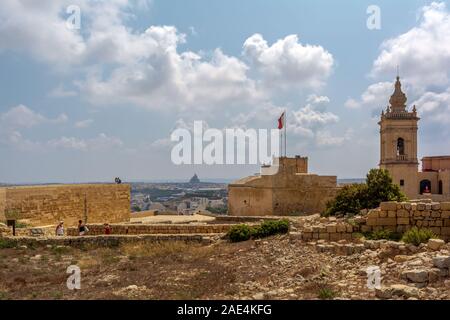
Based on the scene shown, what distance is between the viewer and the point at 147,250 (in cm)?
1248

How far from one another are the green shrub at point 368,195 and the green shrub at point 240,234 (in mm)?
3520

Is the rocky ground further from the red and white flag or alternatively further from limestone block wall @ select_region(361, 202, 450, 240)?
the red and white flag

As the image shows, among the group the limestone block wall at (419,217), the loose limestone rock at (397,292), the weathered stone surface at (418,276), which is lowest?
the loose limestone rock at (397,292)

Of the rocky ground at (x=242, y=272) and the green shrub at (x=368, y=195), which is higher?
the green shrub at (x=368, y=195)

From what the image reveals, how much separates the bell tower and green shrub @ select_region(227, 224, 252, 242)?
33963mm

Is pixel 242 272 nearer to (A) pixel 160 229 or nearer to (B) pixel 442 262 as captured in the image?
(B) pixel 442 262

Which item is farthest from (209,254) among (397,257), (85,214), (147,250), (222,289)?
(85,214)

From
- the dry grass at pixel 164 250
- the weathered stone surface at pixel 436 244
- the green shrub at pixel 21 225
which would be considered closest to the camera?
the weathered stone surface at pixel 436 244

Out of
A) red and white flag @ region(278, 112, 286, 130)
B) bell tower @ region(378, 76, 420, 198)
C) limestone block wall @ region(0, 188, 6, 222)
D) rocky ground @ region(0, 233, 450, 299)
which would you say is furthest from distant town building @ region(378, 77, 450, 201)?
limestone block wall @ region(0, 188, 6, 222)

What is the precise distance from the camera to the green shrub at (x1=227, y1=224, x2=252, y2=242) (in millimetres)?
13172

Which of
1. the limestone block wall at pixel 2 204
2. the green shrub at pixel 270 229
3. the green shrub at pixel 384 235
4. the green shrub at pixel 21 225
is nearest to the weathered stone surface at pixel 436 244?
the green shrub at pixel 384 235

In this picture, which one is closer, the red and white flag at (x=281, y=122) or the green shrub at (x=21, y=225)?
the green shrub at (x=21, y=225)

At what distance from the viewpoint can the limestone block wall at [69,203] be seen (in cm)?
1766

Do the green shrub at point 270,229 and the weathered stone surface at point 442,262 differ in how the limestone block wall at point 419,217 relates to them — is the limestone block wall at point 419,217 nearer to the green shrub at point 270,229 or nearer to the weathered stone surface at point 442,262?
the green shrub at point 270,229
